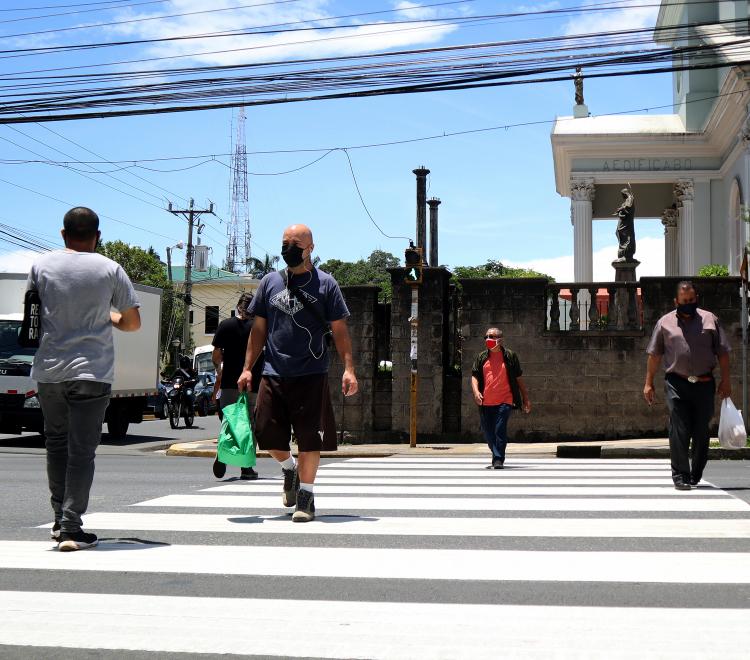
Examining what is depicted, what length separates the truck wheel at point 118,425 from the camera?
2109 cm

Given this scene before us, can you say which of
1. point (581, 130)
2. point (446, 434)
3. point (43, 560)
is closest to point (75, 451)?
point (43, 560)

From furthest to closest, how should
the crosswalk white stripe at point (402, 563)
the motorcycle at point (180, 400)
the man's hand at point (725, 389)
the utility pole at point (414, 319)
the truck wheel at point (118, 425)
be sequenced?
the motorcycle at point (180, 400)
the truck wheel at point (118, 425)
the utility pole at point (414, 319)
the man's hand at point (725, 389)
the crosswalk white stripe at point (402, 563)

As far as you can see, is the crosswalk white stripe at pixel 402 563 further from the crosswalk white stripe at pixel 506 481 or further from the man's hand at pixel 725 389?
the crosswalk white stripe at pixel 506 481

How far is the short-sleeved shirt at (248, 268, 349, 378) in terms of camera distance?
23.2 ft

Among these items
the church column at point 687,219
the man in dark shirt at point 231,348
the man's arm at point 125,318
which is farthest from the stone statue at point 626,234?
the man's arm at point 125,318

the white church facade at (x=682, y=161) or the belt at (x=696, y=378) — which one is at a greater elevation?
the white church facade at (x=682, y=161)

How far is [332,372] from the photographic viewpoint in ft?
62.9

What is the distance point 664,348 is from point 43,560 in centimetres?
590

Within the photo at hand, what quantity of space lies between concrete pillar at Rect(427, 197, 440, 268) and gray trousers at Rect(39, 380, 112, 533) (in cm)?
3754

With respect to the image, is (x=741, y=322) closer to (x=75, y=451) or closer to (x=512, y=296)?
(x=512, y=296)

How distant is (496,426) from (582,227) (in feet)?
89.0

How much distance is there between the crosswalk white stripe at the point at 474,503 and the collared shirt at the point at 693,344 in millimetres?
1184

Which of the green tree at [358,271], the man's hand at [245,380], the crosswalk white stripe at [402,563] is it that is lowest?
the crosswalk white stripe at [402,563]

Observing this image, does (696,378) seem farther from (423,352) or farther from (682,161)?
(682,161)
